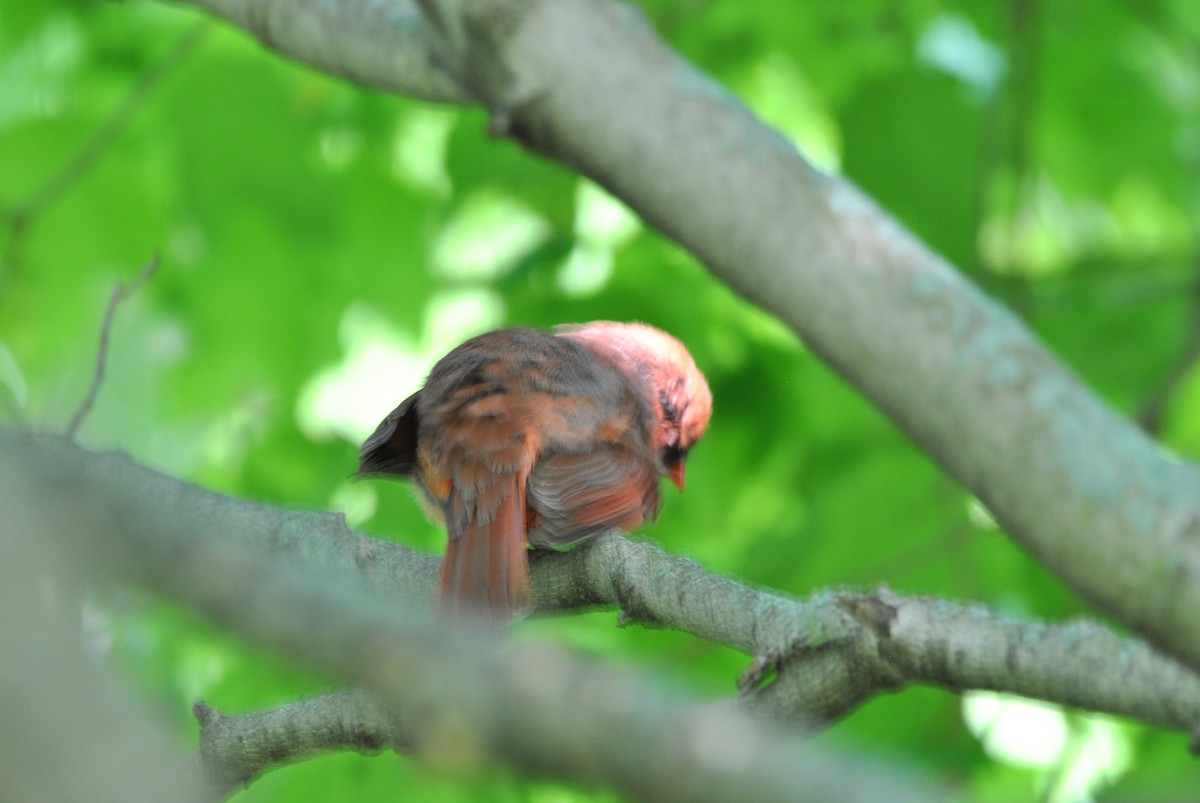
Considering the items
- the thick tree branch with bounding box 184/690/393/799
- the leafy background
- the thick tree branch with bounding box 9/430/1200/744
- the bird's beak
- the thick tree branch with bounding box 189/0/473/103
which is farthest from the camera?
the bird's beak

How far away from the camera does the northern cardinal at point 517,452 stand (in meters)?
2.61

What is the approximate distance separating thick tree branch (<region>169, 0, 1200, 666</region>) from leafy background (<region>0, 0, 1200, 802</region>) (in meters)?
1.14

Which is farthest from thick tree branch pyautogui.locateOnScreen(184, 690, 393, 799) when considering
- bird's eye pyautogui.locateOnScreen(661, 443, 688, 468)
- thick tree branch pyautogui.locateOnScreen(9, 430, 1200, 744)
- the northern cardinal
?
bird's eye pyautogui.locateOnScreen(661, 443, 688, 468)

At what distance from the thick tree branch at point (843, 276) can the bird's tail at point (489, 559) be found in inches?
27.2

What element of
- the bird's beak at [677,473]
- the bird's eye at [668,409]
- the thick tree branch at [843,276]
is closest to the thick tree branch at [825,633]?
the thick tree branch at [843,276]

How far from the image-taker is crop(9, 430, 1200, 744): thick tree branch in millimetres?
1394

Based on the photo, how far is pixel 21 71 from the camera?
4.20 metres

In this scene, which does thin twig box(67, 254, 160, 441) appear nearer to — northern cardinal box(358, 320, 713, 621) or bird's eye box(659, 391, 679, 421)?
northern cardinal box(358, 320, 713, 621)

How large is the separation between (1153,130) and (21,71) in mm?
3771

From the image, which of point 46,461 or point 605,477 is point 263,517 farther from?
point 46,461

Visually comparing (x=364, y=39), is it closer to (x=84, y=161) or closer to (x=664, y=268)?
(x=84, y=161)

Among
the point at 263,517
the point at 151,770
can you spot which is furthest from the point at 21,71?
the point at 151,770

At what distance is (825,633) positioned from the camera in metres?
1.64

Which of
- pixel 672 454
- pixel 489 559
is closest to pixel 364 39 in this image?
pixel 489 559
